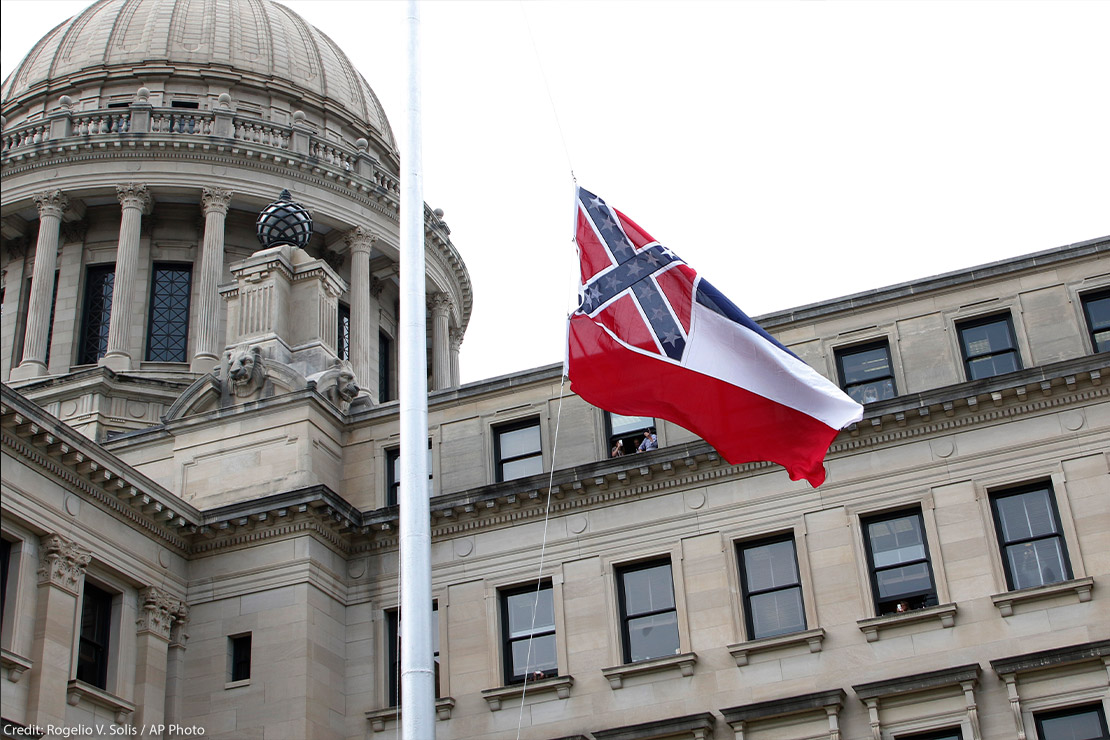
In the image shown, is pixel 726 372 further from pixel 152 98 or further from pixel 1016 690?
pixel 152 98

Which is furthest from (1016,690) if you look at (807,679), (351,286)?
(351,286)

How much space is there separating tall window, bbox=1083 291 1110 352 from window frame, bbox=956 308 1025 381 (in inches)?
51.2

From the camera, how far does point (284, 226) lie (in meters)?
34.7

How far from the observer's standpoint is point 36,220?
5241 centimetres

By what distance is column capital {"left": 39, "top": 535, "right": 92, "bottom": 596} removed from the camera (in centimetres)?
2534

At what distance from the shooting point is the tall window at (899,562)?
84.5ft

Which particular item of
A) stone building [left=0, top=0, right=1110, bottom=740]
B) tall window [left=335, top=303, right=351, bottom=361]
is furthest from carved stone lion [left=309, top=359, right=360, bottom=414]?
tall window [left=335, top=303, right=351, bottom=361]

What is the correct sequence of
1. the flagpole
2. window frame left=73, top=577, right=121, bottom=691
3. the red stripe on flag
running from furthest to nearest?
window frame left=73, top=577, right=121, bottom=691
the red stripe on flag
the flagpole

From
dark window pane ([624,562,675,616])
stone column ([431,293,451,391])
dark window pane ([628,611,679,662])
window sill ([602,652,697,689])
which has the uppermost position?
stone column ([431,293,451,391])

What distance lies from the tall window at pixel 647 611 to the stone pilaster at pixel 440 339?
95.6ft

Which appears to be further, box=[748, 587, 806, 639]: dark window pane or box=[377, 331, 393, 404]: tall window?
box=[377, 331, 393, 404]: tall window

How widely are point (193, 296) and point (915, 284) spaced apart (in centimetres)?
2965

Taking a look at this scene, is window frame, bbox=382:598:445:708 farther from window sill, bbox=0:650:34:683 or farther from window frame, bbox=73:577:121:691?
window sill, bbox=0:650:34:683

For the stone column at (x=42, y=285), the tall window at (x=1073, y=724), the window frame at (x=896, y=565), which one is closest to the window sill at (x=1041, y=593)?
the window frame at (x=896, y=565)
